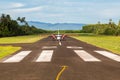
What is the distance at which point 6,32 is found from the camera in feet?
344

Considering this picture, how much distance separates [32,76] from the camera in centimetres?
1367

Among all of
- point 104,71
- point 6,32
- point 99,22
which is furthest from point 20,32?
point 104,71

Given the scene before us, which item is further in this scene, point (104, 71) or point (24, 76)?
point (104, 71)

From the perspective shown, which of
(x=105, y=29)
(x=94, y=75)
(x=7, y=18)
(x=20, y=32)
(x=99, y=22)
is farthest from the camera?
(x=99, y=22)

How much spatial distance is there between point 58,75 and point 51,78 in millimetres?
865

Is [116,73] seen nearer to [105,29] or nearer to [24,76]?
[24,76]

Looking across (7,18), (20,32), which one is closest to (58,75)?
(7,18)

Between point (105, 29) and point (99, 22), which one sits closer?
point (105, 29)

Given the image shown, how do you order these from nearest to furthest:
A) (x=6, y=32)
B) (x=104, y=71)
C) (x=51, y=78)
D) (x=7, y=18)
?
(x=51, y=78), (x=104, y=71), (x=6, y=32), (x=7, y=18)

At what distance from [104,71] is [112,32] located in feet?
399

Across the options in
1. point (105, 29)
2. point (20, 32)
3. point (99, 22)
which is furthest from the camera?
point (99, 22)

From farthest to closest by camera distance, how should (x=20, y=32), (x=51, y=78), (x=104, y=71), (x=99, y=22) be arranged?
1. (x=99, y=22)
2. (x=20, y=32)
3. (x=104, y=71)
4. (x=51, y=78)

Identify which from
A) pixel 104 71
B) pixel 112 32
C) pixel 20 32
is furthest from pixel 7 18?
pixel 104 71

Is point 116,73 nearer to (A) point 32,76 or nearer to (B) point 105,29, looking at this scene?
(A) point 32,76
